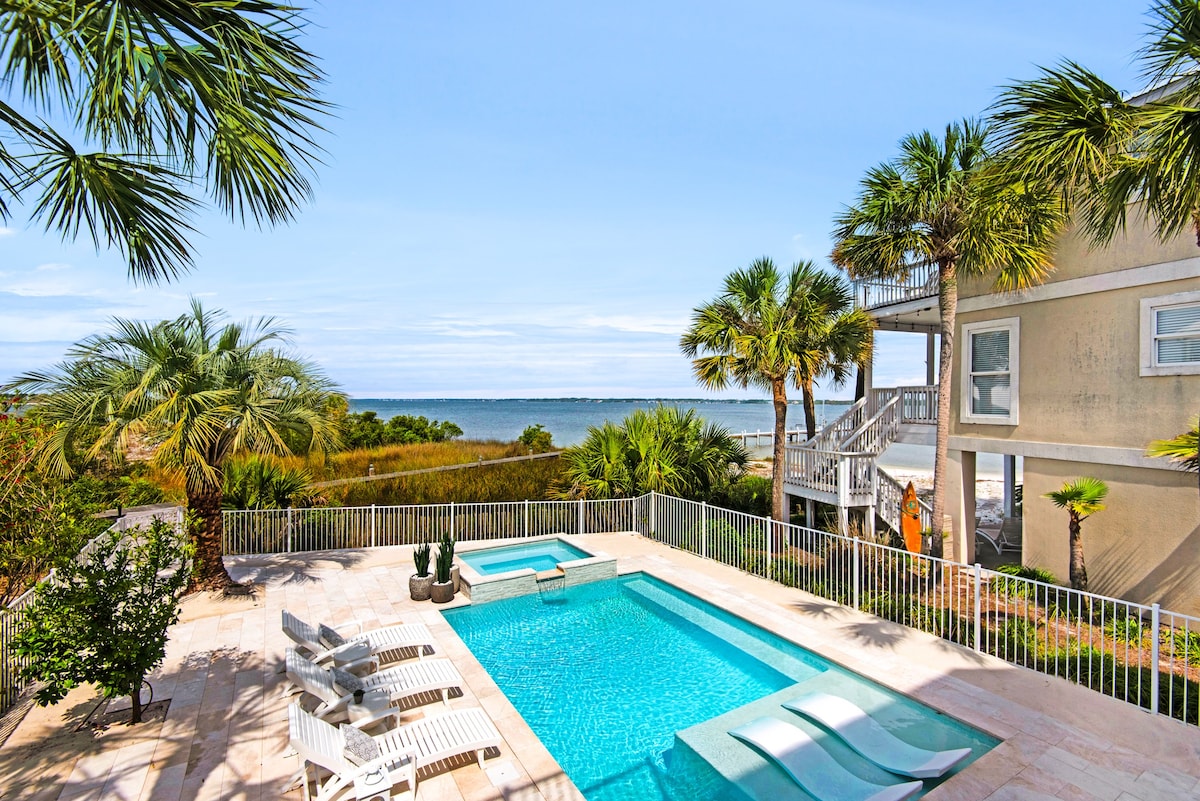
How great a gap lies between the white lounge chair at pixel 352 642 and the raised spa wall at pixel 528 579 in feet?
7.24

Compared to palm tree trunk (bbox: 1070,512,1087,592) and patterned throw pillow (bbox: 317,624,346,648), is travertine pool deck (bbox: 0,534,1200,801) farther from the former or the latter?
palm tree trunk (bbox: 1070,512,1087,592)

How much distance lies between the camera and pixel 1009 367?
437 inches

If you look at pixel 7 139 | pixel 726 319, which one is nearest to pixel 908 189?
pixel 726 319

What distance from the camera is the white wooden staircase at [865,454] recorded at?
1227cm

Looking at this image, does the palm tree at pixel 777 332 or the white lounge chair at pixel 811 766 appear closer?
the white lounge chair at pixel 811 766

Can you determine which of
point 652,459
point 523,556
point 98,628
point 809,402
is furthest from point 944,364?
point 98,628

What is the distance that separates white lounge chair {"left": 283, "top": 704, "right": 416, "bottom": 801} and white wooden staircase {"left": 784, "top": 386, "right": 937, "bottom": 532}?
9.79m

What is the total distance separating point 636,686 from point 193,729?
15.0ft

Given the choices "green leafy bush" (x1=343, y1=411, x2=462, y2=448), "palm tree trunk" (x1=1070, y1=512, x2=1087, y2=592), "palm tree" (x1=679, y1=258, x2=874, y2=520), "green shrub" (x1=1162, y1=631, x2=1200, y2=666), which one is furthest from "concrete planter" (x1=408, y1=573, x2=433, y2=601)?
"green leafy bush" (x1=343, y1=411, x2=462, y2=448)

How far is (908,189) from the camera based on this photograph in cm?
997

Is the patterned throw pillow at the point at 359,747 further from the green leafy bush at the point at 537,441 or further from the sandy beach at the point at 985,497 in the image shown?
the green leafy bush at the point at 537,441

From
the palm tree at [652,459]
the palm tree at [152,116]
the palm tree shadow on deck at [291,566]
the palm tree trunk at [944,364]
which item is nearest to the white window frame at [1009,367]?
the palm tree trunk at [944,364]

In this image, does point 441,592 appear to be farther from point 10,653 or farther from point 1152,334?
point 1152,334

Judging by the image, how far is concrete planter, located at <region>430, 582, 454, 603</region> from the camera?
9.59 meters
